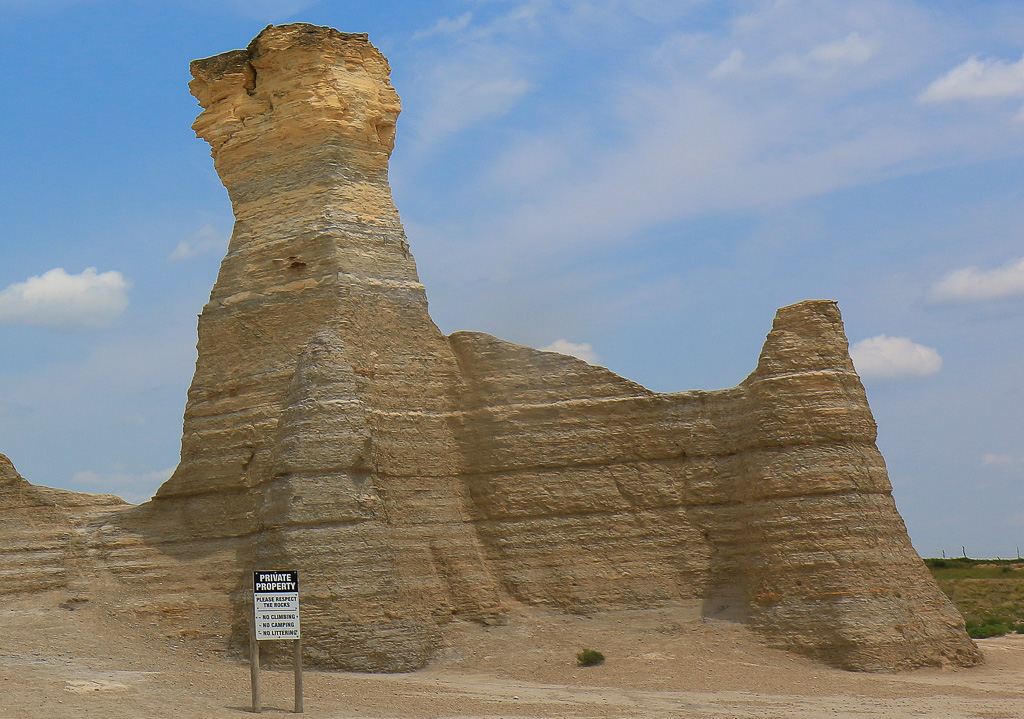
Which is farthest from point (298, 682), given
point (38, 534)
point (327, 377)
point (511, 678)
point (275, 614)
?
point (38, 534)

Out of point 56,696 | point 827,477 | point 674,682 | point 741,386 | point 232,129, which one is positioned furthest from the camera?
point 232,129

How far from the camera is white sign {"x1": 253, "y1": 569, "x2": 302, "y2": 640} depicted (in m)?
Result: 12.9

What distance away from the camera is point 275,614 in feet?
42.7

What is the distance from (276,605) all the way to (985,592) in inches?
1248

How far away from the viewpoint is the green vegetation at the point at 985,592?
1045 inches

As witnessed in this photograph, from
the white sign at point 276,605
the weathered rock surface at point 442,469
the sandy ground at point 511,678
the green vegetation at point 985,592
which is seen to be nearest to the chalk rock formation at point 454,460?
the weathered rock surface at point 442,469

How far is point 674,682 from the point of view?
50.7 feet

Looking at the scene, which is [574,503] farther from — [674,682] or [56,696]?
[56,696]

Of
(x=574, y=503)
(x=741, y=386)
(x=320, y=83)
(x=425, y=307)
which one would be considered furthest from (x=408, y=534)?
(x=320, y=83)

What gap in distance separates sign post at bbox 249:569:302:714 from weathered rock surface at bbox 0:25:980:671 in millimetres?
2685

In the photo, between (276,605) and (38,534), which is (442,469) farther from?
(38,534)

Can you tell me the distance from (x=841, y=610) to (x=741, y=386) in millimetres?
3856

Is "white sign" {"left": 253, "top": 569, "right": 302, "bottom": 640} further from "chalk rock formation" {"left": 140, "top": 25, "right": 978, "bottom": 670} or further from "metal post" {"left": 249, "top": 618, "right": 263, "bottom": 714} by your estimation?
"chalk rock formation" {"left": 140, "top": 25, "right": 978, "bottom": 670}

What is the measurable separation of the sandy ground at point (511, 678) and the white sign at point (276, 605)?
0.90m
